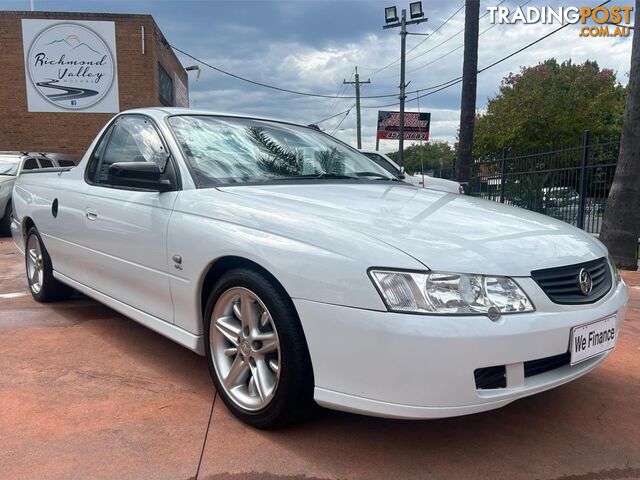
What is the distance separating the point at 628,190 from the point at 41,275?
7.55 metres

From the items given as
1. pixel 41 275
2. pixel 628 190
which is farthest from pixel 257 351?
pixel 628 190

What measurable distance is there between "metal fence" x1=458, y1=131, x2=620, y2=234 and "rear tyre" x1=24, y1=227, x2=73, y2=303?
27.4 ft

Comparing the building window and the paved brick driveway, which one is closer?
the paved brick driveway

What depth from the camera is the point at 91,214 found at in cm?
371

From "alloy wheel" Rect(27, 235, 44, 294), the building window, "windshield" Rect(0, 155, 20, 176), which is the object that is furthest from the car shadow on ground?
the building window

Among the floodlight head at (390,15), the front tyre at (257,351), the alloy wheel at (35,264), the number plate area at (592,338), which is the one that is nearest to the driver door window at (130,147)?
the front tyre at (257,351)

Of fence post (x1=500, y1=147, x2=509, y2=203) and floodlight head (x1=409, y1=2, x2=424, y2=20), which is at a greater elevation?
floodlight head (x1=409, y1=2, x2=424, y2=20)

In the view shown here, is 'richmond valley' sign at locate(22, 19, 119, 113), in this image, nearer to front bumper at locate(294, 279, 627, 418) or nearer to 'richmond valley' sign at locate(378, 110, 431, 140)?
'richmond valley' sign at locate(378, 110, 431, 140)

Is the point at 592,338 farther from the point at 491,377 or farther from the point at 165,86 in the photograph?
the point at 165,86

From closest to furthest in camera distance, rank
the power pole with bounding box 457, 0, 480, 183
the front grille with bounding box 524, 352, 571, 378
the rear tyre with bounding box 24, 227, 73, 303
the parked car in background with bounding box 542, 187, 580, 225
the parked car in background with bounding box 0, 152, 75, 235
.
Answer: the front grille with bounding box 524, 352, 571, 378, the rear tyre with bounding box 24, 227, 73, 303, the parked car in background with bounding box 542, 187, 580, 225, the power pole with bounding box 457, 0, 480, 183, the parked car in background with bounding box 0, 152, 75, 235

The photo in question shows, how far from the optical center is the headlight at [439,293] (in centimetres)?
204

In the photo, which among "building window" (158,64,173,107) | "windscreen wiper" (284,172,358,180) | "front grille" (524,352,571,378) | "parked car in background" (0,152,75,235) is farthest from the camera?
"building window" (158,64,173,107)

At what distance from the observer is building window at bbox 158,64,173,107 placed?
1964cm

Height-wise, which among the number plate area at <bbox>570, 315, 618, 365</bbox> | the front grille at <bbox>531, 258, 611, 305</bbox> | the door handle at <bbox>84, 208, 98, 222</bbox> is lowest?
the number plate area at <bbox>570, 315, 618, 365</bbox>
